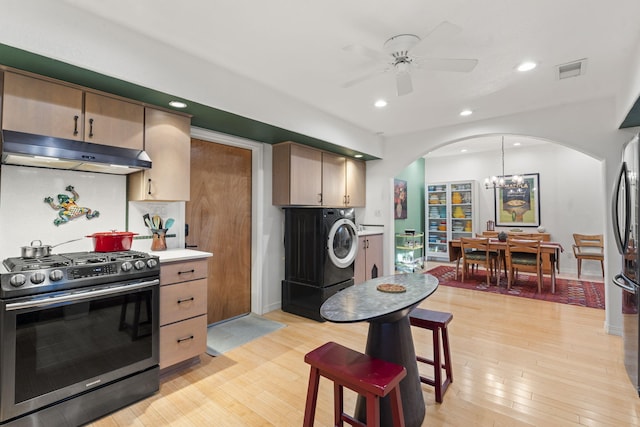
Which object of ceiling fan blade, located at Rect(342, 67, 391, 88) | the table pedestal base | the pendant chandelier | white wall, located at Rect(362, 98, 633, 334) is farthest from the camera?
the pendant chandelier

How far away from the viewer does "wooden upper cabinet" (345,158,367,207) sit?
4.76 metres

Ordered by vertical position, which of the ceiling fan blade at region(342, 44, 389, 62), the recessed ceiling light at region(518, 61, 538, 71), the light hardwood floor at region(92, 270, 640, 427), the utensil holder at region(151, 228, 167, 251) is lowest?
the light hardwood floor at region(92, 270, 640, 427)

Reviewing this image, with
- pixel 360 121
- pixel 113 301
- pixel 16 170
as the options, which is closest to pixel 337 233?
pixel 360 121

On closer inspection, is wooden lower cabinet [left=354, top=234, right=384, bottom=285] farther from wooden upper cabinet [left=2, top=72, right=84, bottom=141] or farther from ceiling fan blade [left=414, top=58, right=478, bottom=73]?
→ wooden upper cabinet [left=2, top=72, right=84, bottom=141]

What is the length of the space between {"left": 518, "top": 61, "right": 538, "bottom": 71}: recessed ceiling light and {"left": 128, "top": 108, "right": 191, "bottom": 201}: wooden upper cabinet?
9.78 ft

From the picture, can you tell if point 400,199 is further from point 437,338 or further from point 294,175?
point 437,338

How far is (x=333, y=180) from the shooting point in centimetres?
446

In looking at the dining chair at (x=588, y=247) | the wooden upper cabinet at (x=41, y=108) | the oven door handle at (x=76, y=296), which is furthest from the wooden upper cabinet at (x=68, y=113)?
the dining chair at (x=588, y=247)

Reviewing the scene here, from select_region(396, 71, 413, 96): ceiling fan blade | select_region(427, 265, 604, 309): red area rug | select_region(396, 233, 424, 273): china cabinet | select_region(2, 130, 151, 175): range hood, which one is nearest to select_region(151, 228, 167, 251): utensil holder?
select_region(2, 130, 151, 175): range hood

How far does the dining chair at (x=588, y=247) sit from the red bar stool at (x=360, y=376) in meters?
5.87

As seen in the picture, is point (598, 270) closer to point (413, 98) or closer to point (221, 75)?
point (413, 98)

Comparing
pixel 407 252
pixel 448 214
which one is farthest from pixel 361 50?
pixel 448 214

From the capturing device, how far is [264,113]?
9.82ft

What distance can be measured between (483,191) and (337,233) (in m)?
5.21
